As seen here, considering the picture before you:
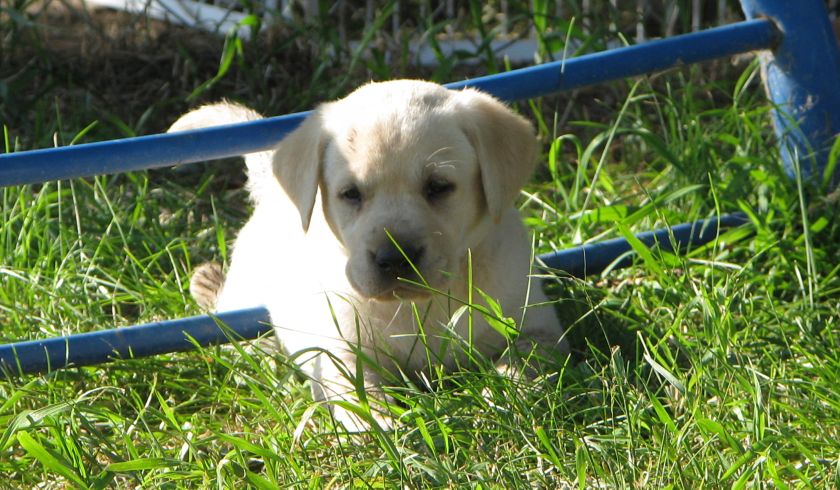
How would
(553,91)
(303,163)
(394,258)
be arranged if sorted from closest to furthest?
(394,258), (303,163), (553,91)

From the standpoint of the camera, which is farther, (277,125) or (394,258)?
(277,125)

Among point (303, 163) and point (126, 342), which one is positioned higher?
point (303, 163)

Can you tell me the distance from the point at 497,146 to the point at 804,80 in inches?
46.0

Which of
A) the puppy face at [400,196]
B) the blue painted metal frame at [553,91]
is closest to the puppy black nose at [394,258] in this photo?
the puppy face at [400,196]

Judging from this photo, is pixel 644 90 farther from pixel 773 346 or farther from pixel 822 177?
pixel 773 346

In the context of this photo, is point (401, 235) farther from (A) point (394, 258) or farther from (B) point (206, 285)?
(B) point (206, 285)

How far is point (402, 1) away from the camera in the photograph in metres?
6.20

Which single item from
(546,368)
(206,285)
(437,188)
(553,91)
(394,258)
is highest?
(553,91)

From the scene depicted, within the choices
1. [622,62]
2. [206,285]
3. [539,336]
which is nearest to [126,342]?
[206,285]

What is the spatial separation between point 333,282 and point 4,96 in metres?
2.29

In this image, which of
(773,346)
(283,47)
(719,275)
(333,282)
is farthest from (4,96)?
(773,346)

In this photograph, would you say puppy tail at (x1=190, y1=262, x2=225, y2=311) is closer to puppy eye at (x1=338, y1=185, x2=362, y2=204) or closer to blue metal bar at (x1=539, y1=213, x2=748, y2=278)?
puppy eye at (x1=338, y1=185, x2=362, y2=204)

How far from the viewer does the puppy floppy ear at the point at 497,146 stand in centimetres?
287

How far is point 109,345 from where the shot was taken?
2984 mm
